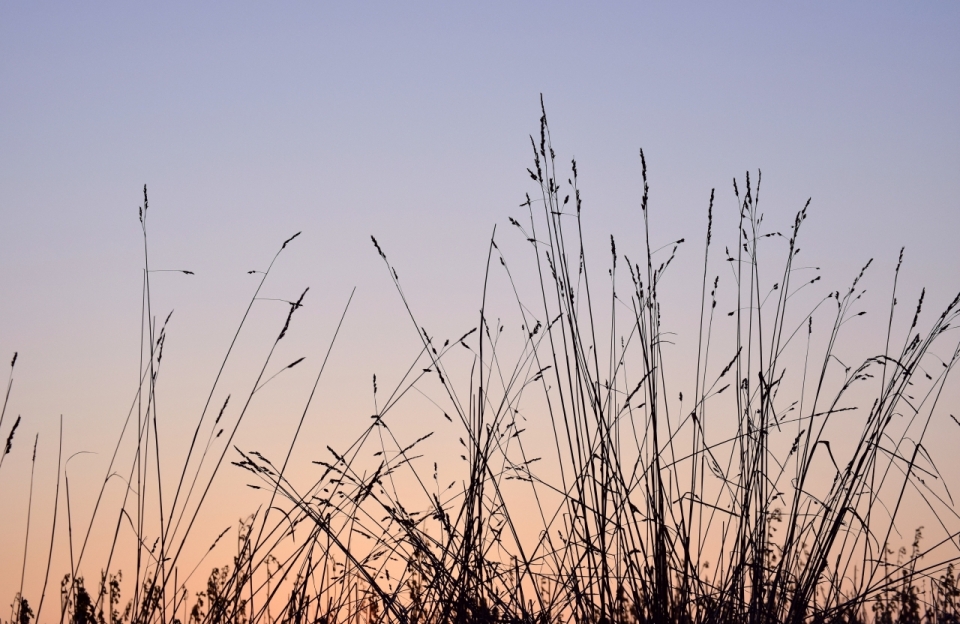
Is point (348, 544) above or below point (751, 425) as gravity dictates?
below

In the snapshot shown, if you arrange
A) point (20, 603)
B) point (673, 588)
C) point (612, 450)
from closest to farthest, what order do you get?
point (673, 588) < point (612, 450) < point (20, 603)

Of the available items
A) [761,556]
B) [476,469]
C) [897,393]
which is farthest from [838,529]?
[476,469]

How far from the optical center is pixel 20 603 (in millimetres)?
2543

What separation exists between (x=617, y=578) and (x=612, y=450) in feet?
0.89

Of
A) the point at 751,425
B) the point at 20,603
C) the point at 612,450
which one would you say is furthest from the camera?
the point at 20,603

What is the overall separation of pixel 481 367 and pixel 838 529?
0.84 m

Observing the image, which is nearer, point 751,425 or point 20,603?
point 751,425

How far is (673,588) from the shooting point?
2062 mm

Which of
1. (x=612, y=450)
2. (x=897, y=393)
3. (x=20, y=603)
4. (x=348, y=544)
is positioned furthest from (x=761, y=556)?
(x=20, y=603)

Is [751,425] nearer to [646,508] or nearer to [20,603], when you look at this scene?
[646,508]

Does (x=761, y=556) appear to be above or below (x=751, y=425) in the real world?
below

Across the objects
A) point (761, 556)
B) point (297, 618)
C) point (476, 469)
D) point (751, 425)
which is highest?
point (751, 425)

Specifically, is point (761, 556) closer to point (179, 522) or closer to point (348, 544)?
point (348, 544)

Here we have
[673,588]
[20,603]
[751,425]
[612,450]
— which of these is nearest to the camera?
[673,588]
